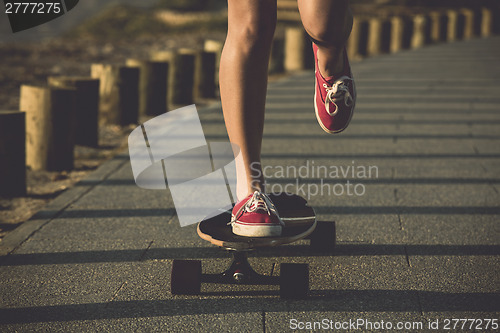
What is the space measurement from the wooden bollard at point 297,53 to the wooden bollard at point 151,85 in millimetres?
4237

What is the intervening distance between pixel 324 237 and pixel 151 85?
4.28 meters

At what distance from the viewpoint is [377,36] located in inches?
509

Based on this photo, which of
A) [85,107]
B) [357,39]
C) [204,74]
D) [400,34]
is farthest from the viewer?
[400,34]

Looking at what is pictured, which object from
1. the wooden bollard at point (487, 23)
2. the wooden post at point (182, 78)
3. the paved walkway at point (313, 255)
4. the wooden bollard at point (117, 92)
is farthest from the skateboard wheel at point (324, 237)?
the wooden bollard at point (487, 23)

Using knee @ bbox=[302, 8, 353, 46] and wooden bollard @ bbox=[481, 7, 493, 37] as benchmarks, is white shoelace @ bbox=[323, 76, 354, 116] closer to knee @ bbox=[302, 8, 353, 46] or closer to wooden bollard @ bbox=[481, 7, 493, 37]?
knee @ bbox=[302, 8, 353, 46]

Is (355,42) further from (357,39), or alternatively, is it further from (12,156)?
(12,156)

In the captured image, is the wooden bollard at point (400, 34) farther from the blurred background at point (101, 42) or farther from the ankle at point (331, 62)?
the ankle at point (331, 62)

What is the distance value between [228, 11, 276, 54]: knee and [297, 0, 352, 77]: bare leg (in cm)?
14

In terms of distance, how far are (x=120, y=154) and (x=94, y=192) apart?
39.4 inches

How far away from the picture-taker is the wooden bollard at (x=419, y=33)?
1458 centimetres

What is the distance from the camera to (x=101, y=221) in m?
3.07

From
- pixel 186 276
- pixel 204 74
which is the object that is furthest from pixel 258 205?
pixel 204 74

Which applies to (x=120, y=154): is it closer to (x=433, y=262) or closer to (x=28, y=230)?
(x=28, y=230)

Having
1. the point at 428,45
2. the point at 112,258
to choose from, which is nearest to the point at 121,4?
the point at 428,45
